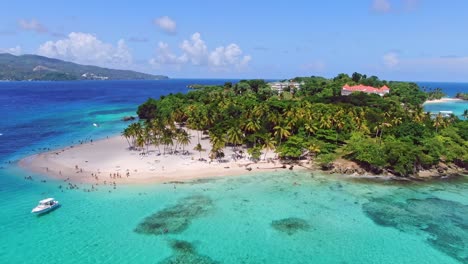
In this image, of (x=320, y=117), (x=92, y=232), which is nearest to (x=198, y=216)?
(x=92, y=232)

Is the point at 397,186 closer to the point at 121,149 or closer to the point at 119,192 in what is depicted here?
the point at 119,192

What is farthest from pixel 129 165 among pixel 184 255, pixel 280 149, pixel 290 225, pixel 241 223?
pixel 290 225

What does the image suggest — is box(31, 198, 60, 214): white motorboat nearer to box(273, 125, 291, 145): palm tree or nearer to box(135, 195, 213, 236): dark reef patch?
box(135, 195, 213, 236): dark reef patch

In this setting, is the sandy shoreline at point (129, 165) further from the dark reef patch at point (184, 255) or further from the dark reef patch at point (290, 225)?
the dark reef patch at point (184, 255)

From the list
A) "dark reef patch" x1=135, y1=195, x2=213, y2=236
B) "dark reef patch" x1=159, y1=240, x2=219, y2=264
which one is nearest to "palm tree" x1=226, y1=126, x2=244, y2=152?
"dark reef patch" x1=135, y1=195, x2=213, y2=236

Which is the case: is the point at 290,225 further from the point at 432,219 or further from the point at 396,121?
the point at 396,121

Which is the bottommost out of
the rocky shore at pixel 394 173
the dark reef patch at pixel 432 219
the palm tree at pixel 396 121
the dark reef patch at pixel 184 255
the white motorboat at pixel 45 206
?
the dark reef patch at pixel 184 255

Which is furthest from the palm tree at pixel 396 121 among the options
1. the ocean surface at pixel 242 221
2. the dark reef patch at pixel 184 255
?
the dark reef patch at pixel 184 255
